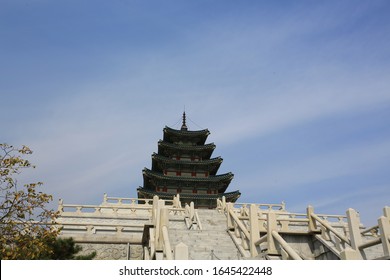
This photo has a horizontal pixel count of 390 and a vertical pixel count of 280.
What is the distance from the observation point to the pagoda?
33531 mm

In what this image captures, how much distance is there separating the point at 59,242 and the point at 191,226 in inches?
238

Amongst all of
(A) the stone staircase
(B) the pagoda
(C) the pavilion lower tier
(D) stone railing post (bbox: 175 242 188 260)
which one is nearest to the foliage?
(A) the stone staircase

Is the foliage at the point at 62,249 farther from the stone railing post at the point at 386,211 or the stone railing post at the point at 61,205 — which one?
the stone railing post at the point at 61,205

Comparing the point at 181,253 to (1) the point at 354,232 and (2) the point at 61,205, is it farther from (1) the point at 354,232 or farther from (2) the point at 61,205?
(2) the point at 61,205

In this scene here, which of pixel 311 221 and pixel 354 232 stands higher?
pixel 311 221

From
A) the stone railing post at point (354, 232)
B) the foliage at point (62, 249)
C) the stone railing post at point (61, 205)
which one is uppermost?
the stone railing post at point (61, 205)

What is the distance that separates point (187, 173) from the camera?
36.6 m

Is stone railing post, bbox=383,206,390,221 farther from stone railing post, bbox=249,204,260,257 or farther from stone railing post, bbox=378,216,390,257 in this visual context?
stone railing post, bbox=249,204,260,257

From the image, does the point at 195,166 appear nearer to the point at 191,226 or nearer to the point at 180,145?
the point at 180,145

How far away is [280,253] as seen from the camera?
878 cm

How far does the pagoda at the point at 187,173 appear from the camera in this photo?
33.5m

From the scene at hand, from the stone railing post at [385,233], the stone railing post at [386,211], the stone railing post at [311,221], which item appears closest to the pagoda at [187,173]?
the stone railing post at [311,221]

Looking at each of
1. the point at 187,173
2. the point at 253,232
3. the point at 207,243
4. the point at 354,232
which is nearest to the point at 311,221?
the point at 354,232
